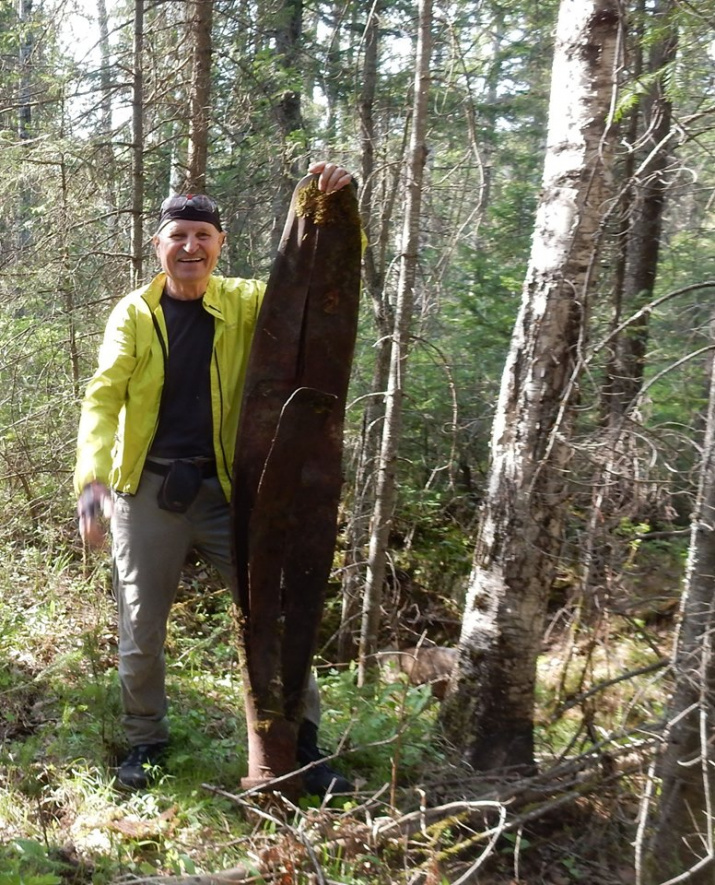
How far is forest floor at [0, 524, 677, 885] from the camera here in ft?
10.1

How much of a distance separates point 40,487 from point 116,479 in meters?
4.72

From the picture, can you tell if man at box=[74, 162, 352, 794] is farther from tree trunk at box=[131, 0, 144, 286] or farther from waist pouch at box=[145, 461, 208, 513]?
tree trunk at box=[131, 0, 144, 286]

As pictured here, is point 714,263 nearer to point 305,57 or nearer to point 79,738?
point 305,57

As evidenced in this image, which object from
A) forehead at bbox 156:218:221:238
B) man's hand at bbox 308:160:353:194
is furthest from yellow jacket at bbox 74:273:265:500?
man's hand at bbox 308:160:353:194

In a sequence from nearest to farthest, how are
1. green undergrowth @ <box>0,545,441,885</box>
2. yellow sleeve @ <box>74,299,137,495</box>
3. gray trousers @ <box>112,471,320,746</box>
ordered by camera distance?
green undergrowth @ <box>0,545,441,885</box> → yellow sleeve @ <box>74,299,137,495</box> → gray trousers @ <box>112,471,320,746</box>

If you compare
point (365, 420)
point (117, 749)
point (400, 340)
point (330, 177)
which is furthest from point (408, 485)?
point (330, 177)

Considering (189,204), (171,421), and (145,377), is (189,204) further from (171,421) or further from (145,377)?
(171,421)

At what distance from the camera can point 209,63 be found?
6996 mm

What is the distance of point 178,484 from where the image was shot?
3613mm

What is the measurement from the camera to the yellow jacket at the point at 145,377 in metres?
3.54

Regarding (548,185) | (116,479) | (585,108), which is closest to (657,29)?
(585,108)

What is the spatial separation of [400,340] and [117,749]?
3.07 metres

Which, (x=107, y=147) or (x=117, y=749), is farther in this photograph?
(x=107, y=147)

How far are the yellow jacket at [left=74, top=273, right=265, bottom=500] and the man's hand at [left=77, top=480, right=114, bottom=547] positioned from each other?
171 mm
